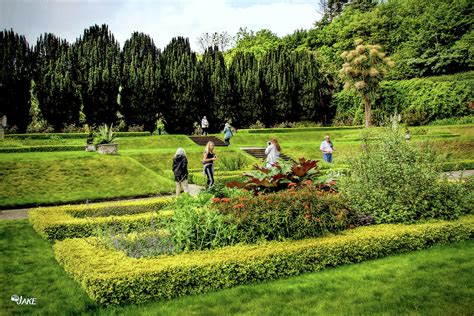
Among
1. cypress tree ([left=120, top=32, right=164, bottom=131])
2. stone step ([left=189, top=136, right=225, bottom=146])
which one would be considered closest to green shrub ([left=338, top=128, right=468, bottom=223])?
stone step ([left=189, top=136, right=225, bottom=146])

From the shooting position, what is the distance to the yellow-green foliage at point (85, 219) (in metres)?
9.47

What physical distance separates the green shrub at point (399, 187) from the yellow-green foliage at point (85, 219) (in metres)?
4.22

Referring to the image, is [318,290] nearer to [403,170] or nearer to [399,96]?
[403,170]

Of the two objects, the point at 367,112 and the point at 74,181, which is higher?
the point at 367,112

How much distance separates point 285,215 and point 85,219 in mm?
4656

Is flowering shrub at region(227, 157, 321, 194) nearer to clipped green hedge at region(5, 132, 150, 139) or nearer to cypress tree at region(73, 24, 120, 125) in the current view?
clipped green hedge at region(5, 132, 150, 139)

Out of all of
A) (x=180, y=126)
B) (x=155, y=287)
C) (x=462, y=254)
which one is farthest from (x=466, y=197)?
(x=180, y=126)

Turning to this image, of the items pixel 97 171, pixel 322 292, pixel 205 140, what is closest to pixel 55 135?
pixel 205 140

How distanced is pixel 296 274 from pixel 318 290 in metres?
0.85

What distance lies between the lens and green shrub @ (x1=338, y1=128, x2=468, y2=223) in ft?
30.2

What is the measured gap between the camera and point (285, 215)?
7949mm

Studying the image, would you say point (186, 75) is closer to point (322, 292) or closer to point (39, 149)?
point (39, 149)

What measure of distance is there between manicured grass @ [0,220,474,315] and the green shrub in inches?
58.1

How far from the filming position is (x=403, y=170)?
31.2 feet
